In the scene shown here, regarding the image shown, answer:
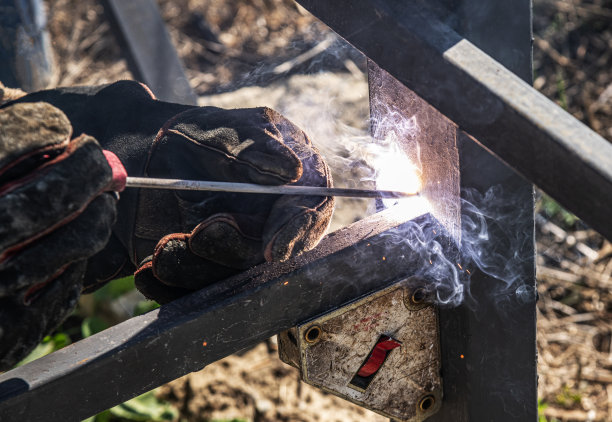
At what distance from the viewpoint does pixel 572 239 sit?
3734 mm

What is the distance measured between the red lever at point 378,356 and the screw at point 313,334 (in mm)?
178

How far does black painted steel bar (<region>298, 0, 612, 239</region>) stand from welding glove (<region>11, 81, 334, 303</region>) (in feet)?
0.92

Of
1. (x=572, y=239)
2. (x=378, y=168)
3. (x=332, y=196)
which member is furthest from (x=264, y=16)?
(x=332, y=196)

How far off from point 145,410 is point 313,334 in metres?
1.72

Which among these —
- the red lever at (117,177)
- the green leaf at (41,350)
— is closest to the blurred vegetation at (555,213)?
the green leaf at (41,350)

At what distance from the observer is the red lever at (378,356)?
5.06 feet

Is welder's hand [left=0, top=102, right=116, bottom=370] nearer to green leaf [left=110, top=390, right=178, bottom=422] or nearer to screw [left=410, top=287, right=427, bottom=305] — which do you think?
screw [left=410, top=287, right=427, bottom=305]

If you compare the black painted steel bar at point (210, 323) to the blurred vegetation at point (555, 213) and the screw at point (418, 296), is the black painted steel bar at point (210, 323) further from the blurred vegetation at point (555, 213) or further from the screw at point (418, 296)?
the blurred vegetation at point (555, 213)

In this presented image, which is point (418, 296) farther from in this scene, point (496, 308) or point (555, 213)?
point (555, 213)

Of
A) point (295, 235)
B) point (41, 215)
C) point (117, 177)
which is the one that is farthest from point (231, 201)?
point (41, 215)

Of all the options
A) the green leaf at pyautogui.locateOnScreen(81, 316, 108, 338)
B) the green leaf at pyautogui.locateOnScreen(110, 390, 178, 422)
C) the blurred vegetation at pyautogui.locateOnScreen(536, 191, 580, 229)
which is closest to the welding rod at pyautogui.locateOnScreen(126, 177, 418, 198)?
the green leaf at pyautogui.locateOnScreen(110, 390, 178, 422)

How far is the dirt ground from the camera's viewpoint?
3068mm

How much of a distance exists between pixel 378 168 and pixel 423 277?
412mm

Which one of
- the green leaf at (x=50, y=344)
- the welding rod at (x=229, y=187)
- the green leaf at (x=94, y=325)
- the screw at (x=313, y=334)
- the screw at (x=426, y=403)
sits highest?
the welding rod at (x=229, y=187)
